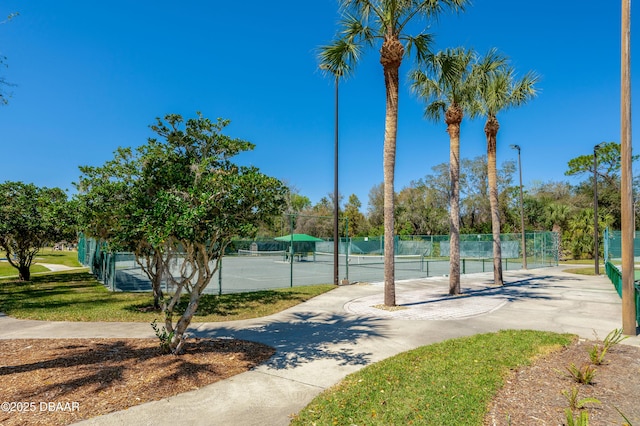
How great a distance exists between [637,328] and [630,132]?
419cm

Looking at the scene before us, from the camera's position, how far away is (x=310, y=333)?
7926 millimetres

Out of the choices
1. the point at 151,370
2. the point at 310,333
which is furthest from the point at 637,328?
the point at 151,370

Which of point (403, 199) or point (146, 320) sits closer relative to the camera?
point (146, 320)

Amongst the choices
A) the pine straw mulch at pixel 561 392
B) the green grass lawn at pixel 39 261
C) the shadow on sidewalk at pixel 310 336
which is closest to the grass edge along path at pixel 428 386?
the pine straw mulch at pixel 561 392

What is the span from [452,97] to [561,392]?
37.9 ft

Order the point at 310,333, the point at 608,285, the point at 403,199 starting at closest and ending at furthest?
the point at 310,333
the point at 608,285
the point at 403,199

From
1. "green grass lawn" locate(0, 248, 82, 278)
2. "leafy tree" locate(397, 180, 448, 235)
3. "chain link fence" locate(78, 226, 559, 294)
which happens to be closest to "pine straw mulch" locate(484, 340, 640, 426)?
"chain link fence" locate(78, 226, 559, 294)

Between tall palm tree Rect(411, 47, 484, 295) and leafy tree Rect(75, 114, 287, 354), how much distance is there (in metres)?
8.24

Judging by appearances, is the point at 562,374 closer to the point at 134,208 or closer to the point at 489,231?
the point at 134,208

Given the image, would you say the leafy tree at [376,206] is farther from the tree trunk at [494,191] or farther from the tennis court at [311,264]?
the tree trunk at [494,191]

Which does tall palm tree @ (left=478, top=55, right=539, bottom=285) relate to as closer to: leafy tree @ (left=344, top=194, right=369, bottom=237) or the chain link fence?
the chain link fence

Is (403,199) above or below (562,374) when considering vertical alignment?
above

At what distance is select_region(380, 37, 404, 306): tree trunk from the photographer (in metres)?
10.8

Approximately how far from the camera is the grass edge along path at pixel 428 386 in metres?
3.96
